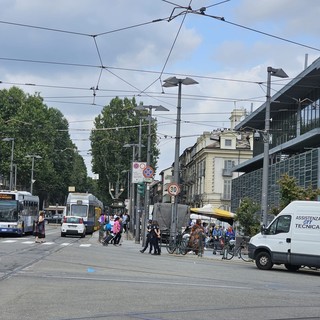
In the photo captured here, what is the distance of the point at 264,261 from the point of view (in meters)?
23.3

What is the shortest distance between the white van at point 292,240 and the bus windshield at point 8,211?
23.2 m

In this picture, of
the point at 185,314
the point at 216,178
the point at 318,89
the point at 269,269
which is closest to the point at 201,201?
the point at 216,178

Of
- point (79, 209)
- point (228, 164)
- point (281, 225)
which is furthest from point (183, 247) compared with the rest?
point (228, 164)

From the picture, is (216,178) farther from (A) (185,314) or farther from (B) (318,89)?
(A) (185,314)

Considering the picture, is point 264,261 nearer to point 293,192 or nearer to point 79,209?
point 293,192

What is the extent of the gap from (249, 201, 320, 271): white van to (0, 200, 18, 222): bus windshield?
2320 cm

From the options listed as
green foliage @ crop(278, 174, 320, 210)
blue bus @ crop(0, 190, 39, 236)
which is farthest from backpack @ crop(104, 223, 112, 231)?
green foliage @ crop(278, 174, 320, 210)

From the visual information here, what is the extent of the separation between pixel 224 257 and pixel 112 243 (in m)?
12.8

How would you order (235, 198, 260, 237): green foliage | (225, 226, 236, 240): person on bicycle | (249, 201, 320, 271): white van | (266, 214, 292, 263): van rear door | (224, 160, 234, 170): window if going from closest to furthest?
(249, 201, 320, 271): white van, (266, 214, 292, 263): van rear door, (235, 198, 260, 237): green foliage, (225, 226, 236, 240): person on bicycle, (224, 160, 234, 170): window

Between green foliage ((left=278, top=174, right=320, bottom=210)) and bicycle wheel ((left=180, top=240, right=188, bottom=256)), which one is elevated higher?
green foliage ((left=278, top=174, right=320, bottom=210))

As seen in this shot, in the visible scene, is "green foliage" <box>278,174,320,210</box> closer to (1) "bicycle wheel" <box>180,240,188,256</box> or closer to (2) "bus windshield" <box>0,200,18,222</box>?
(1) "bicycle wheel" <box>180,240,188,256</box>

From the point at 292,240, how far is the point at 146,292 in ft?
33.6

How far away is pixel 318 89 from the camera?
136ft

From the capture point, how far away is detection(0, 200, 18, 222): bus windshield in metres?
42.5
